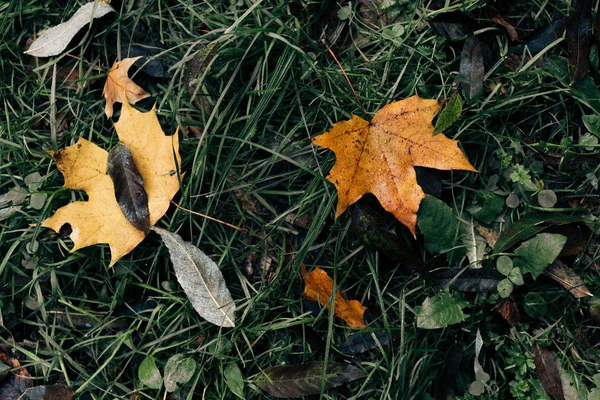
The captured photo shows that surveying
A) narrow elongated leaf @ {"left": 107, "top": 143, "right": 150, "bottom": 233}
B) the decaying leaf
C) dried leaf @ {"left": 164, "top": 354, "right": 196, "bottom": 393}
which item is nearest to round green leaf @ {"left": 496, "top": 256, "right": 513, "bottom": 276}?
dried leaf @ {"left": 164, "top": 354, "right": 196, "bottom": 393}

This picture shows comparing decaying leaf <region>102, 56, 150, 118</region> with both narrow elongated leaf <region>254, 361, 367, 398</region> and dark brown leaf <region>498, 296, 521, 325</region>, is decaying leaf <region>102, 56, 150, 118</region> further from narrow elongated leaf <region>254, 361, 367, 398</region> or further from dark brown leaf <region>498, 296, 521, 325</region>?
dark brown leaf <region>498, 296, 521, 325</region>

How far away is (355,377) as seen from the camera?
200cm

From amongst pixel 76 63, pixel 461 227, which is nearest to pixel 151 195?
pixel 76 63

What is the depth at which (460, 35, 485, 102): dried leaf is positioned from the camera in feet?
6.59

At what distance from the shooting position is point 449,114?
6.39 ft

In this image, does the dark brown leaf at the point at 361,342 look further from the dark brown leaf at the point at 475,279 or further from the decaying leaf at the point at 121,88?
the decaying leaf at the point at 121,88

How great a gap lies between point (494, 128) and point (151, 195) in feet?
4.25

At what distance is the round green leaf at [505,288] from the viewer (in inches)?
76.1

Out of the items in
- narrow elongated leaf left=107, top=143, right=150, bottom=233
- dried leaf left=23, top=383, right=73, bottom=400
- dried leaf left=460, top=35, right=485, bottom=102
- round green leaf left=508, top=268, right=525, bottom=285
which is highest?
dried leaf left=460, top=35, right=485, bottom=102

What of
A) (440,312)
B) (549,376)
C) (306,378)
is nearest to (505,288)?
(440,312)

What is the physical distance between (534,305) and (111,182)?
1.60m

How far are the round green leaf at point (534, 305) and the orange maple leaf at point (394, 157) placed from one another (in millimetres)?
499

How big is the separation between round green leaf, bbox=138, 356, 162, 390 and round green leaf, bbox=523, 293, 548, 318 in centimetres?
136

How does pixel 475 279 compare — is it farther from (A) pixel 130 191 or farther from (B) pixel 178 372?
(A) pixel 130 191
